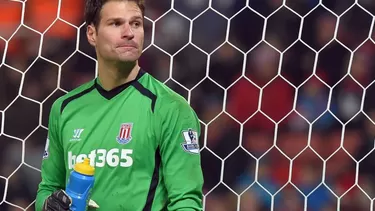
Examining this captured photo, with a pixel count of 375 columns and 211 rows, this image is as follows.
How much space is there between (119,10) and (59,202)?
0.33 meters

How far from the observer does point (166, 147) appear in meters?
1.05

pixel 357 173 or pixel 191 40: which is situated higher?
pixel 191 40

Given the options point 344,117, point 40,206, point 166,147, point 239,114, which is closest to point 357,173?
point 344,117

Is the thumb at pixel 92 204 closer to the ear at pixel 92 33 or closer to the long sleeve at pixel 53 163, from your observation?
the long sleeve at pixel 53 163

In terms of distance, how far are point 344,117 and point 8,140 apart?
0.76 m

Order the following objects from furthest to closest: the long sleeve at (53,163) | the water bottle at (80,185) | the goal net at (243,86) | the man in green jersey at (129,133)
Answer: the goal net at (243,86) → the long sleeve at (53,163) → the man in green jersey at (129,133) → the water bottle at (80,185)

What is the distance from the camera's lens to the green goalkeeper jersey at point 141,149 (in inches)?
41.1

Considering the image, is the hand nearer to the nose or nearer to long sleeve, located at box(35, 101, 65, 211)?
long sleeve, located at box(35, 101, 65, 211)

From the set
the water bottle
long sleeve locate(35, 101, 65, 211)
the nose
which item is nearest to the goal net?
long sleeve locate(35, 101, 65, 211)

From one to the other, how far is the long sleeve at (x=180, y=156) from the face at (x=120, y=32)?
106 mm

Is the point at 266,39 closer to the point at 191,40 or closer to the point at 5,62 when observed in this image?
the point at 191,40

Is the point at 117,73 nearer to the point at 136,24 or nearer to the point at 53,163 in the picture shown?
the point at 136,24

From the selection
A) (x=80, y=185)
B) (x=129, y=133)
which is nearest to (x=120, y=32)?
(x=129, y=133)

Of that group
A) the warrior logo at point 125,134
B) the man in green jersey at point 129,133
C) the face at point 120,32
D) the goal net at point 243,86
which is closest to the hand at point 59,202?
the man in green jersey at point 129,133
